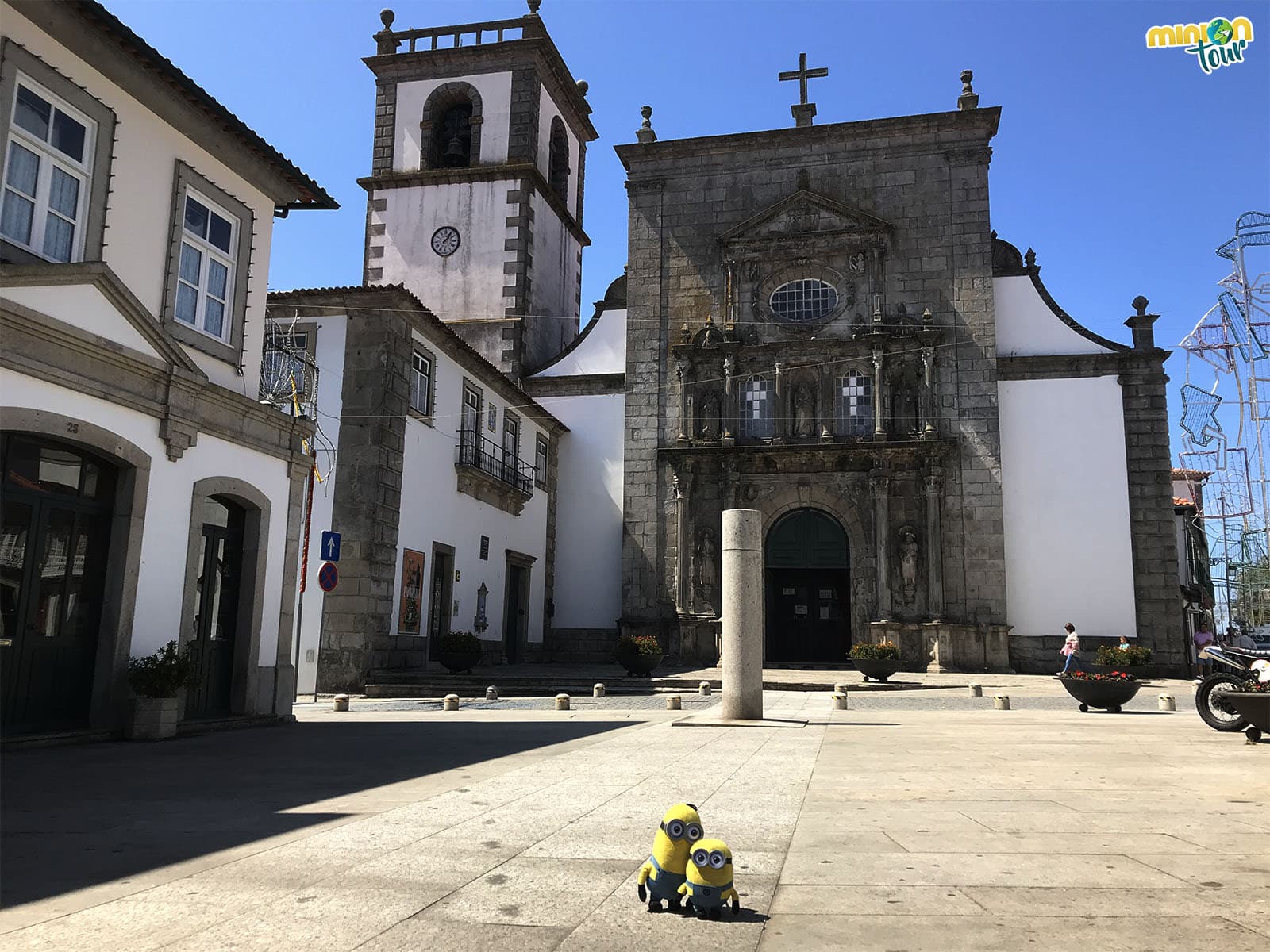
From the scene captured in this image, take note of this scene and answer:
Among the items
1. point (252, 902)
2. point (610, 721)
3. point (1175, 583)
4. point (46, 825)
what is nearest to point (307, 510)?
point (610, 721)

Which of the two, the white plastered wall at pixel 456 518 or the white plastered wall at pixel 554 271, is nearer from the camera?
the white plastered wall at pixel 456 518

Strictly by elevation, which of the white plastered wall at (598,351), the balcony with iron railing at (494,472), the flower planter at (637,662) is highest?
the white plastered wall at (598,351)

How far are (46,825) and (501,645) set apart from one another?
20348mm

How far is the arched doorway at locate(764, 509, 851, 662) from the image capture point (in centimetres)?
2827

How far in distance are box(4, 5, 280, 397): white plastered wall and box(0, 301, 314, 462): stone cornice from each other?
35 centimetres

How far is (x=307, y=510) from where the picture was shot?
19391 millimetres

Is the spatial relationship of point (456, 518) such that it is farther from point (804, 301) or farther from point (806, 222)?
point (806, 222)

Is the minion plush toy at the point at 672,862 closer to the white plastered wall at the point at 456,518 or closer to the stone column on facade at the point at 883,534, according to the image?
the white plastered wall at the point at 456,518

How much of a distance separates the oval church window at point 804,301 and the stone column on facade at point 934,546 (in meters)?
5.89

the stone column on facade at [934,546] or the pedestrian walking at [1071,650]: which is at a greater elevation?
the stone column on facade at [934,546]

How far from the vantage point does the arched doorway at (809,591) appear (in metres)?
28.3

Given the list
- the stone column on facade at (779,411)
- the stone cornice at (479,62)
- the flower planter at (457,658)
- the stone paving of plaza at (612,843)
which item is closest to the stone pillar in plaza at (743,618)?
the stone paving of plaza at (612,843)

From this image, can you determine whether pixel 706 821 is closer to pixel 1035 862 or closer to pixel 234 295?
pixel 1035 862

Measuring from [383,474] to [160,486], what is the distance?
8.74 meters
